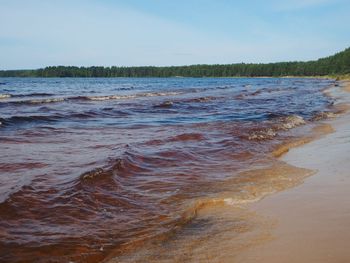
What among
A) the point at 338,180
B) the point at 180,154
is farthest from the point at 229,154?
the point at 338,180

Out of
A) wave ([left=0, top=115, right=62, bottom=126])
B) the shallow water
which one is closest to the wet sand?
the shallow water

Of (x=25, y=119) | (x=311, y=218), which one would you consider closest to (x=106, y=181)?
(x=311, y=218)

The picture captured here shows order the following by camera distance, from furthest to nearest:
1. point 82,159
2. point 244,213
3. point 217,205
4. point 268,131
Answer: point 268,131
point 82,159
point 217,205
point 244,213

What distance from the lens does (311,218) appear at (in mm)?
5273

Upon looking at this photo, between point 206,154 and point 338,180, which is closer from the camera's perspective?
point 338,180

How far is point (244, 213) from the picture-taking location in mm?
5848

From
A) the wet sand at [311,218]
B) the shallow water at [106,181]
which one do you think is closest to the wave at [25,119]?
the shallow water at [106,181]

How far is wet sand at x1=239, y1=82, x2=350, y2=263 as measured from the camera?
4.11 m

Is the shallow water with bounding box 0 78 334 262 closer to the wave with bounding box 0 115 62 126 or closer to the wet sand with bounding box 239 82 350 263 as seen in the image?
the wet sand with bounding box 239 82 350 263

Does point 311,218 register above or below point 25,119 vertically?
above

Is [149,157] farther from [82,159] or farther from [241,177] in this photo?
[241,177]

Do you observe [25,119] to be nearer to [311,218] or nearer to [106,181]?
[106,181]

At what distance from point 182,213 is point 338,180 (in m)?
3.20

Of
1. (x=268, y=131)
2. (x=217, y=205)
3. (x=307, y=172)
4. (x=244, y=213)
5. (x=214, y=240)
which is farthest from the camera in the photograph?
(x=268, y=131)
